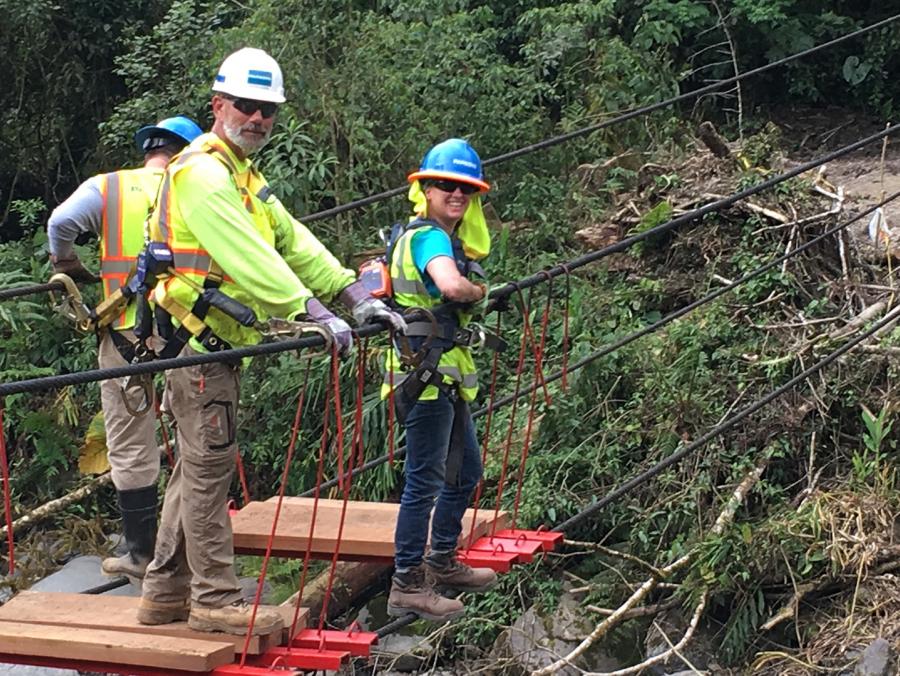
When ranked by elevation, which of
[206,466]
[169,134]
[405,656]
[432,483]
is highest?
[169,134]

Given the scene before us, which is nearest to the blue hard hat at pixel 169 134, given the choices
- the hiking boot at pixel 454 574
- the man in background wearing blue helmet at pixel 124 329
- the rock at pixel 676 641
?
Result: the man in background wearing blue helmet at pixel 124 329

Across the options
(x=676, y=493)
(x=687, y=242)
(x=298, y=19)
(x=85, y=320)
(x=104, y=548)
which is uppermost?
(x=298, y=19)

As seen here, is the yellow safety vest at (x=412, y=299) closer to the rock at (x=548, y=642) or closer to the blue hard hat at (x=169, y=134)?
the blue hard hat at (x=169, y=134)

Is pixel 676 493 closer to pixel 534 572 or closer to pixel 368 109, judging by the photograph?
pixel 534 572

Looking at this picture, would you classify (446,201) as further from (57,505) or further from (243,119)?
(57,505)

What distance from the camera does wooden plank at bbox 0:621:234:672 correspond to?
3.15 m

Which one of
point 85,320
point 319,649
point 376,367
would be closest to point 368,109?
point 376,367

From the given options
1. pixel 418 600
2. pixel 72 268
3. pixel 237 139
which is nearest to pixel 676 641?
pixel 418 600

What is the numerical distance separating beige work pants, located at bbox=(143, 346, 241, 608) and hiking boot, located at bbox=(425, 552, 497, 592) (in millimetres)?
620

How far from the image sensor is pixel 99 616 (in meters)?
3.46

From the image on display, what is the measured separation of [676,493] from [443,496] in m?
2.90

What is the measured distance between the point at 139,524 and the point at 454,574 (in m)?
1.01

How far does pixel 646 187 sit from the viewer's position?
7.91 m

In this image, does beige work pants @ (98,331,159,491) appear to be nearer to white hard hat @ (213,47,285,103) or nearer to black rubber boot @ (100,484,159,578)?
black rubber boot @ (100,484,159,578)
